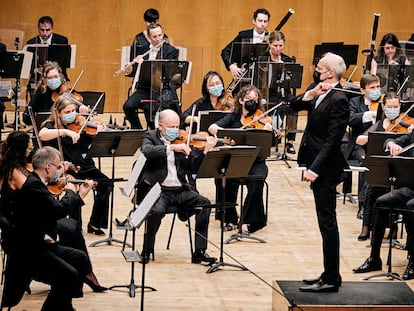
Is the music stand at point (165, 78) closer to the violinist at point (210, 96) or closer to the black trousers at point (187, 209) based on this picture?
the violinist at point (210, 96)

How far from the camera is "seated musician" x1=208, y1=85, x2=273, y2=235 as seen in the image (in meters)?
8.62

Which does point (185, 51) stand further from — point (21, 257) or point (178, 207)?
point (21, 257)

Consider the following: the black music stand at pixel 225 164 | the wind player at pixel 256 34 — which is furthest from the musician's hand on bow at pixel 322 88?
the wind player at pixel 256 34

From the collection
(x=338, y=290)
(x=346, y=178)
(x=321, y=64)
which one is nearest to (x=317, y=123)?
(x=321, y=64)

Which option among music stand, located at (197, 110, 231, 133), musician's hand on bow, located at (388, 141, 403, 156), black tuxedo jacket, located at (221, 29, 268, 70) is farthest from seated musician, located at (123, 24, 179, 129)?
musician's hand on bow, located at (388, 141, 403, 156)

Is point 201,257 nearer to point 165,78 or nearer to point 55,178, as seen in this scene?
point 55,178

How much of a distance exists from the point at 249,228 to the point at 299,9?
6824 millimetres

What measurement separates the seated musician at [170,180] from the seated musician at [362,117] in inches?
78.0

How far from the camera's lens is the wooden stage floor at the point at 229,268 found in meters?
6.86

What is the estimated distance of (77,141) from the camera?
8.22 m

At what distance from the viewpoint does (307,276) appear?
7.51 m

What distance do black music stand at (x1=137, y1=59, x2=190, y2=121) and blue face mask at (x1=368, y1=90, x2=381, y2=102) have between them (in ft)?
7.41

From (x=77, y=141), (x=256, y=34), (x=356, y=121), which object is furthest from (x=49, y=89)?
(x=256, y=34)

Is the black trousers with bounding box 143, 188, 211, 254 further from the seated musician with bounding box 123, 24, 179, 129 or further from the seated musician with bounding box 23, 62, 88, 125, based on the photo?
the seated musician with bounding box 123, 24, 179, 129
